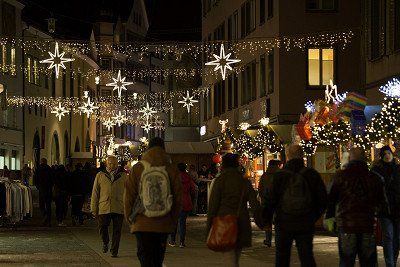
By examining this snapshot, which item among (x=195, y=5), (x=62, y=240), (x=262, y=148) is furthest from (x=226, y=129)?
(x=195, y=5)

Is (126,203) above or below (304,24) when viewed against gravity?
below

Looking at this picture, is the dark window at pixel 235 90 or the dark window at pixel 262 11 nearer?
the dark window at pixel 262 11

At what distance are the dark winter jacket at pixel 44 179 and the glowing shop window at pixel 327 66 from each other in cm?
1273

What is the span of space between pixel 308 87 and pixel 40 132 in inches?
1287

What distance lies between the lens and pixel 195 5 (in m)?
103

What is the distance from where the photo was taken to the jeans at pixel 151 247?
12.8 meters

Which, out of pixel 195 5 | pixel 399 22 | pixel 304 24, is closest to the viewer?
pixel 399 22

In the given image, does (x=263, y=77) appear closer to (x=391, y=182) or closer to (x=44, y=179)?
Result: (x=44, y=179)

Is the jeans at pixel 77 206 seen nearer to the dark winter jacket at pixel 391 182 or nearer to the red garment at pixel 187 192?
the red garment at pixel 187 192

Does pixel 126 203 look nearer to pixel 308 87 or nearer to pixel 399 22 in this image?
pixel 399 22

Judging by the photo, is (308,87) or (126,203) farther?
(308,87)

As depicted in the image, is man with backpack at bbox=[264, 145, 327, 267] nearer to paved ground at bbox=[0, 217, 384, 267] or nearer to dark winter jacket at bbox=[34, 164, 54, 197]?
paved ground at bbox=[0, 217, 384, 267]

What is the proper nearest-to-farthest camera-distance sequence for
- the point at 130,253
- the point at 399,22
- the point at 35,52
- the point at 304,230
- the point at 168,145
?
1. the point at 304,230
2. the point at 130,253
3. the point at 399,22
4. the point at 168,145
5. the point at 35,52

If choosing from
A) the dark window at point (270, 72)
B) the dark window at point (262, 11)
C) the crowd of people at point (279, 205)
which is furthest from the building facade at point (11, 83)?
the crowd of people at point (279, 205)
